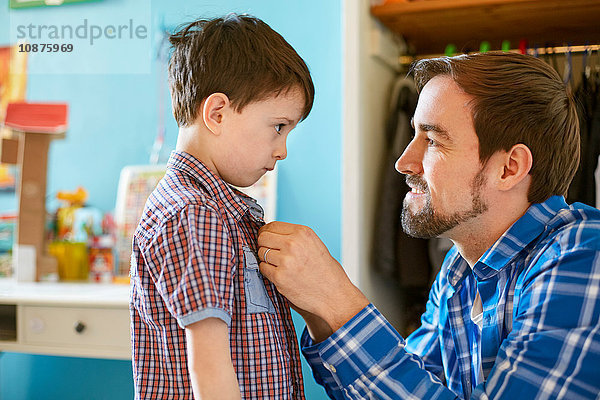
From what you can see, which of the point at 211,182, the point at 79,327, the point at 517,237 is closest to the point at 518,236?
the point at 517,237

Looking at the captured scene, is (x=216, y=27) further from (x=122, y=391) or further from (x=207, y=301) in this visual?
(x=122, y=391)

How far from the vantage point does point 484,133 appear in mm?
1156

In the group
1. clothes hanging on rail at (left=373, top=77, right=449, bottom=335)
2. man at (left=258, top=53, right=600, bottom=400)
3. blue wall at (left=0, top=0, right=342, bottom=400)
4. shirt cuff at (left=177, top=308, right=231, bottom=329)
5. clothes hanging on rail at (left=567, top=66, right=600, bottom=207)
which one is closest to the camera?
shirt cuff at (left=177, top=308, right=231, bottom=329)

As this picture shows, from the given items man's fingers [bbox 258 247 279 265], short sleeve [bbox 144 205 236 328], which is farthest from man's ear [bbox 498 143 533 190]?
short sleeve [bbox 144 205 236 328]

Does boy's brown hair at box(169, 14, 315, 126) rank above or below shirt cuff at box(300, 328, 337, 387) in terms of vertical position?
above

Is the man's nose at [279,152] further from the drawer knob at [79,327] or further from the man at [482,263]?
the drawer knob at [79,327]

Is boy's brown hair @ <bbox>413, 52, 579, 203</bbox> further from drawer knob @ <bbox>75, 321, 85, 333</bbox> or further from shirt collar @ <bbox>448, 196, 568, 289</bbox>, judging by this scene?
drawer knob @ <bbox>75, 321, 85, 333</bbox>

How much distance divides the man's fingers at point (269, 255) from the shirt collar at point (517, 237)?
41cm

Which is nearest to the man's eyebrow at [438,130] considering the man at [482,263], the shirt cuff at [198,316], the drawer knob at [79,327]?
the man at [482,263]

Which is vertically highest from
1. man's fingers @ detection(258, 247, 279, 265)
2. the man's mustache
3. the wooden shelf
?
the wooden shelf

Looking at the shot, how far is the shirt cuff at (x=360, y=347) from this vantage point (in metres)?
0.95

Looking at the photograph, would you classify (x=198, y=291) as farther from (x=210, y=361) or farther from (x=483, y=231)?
(x=483, y=231)

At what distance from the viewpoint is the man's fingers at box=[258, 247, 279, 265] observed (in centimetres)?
95

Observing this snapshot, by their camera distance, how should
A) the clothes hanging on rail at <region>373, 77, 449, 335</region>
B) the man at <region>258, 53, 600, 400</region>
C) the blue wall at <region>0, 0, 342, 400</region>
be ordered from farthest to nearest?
the blue wall at <region>0, 0, 342, 400</region> < the clothes hanging on rail at <region>373, 77, 449, 335</region> < the man at <region>258, 53, 600, 400</region>
